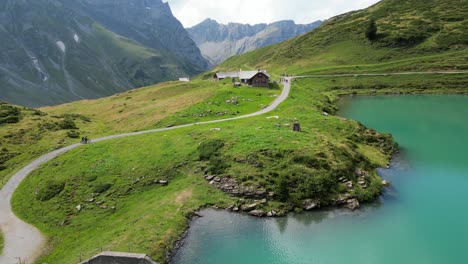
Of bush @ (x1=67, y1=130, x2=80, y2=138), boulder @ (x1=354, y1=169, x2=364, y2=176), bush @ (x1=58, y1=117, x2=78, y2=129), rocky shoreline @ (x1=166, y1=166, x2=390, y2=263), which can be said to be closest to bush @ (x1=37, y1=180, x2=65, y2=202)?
rocky shoreline @ (x1=166, y1=166, x2=390, y2=263)

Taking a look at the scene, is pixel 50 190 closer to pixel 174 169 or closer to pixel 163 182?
pixel 163 182

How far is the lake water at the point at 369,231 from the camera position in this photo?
35375mm

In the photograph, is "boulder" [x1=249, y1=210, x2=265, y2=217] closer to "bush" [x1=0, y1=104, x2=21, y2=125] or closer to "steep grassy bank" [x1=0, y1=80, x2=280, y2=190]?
"steep grassy bank" [x1=0, y1=80, x2=280, y2=190]

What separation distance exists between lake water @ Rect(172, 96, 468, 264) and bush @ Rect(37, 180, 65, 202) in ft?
77.5

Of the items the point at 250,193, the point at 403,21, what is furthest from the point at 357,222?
the point at 403,21

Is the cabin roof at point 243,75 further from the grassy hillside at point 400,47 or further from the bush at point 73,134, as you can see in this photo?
the bush at point 73,134

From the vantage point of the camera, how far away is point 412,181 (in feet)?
166

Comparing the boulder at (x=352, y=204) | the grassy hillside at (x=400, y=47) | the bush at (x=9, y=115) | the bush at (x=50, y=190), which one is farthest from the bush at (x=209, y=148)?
the grassy hillside at (x=400, y=47)

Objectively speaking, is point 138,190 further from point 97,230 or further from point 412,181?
point 412,181

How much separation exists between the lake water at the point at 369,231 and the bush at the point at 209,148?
11.9m

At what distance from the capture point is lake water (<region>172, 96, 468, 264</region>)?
35375 mm

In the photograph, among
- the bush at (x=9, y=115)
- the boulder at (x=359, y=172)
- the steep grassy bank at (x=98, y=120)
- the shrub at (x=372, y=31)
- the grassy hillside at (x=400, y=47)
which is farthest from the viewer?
→ the shrub at (x=372, y=31)

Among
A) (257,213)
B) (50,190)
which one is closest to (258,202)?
(257,213)

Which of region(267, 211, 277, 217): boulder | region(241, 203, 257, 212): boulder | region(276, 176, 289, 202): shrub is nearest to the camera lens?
region(267, 211, 277, 217): boulder
